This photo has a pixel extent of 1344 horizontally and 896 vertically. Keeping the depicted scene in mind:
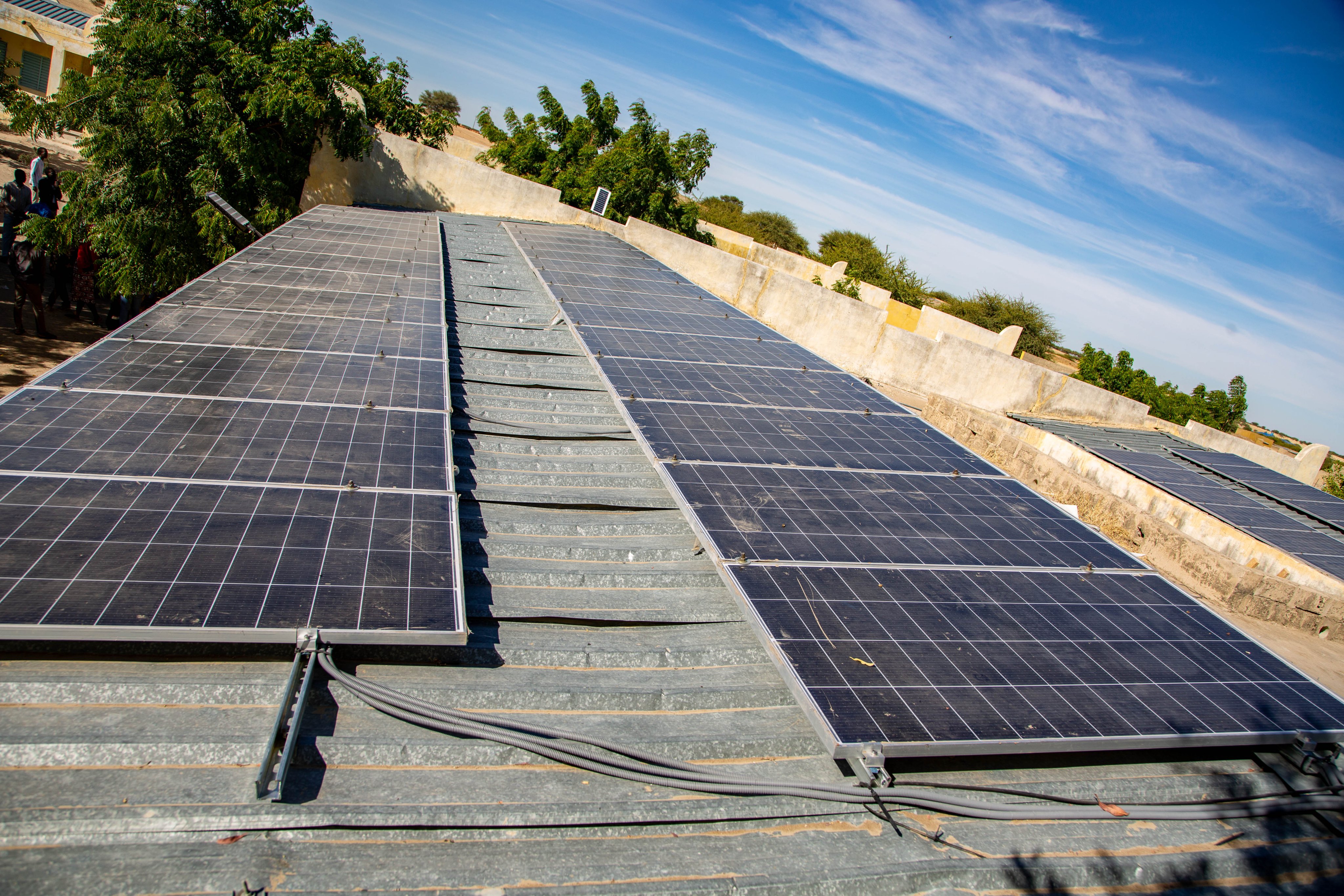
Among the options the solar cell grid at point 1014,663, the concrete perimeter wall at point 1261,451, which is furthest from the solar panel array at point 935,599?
the concrete perimeter wall at point 1261,451

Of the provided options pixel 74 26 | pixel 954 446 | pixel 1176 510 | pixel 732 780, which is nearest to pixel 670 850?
pixel 732 780

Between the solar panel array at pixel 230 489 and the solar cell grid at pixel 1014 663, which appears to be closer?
the solar panel array at pixel 230 489

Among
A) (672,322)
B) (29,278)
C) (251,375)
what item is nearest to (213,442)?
(251,375)

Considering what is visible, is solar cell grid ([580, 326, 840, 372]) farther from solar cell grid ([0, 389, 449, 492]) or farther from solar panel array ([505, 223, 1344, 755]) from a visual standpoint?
solar cell grid ([0, 389, 449, 492])

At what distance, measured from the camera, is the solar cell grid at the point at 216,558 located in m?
4.07

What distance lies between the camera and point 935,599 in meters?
5.68

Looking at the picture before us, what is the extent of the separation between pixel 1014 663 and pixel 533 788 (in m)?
3.42

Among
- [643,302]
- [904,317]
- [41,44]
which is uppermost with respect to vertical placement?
[904,317]

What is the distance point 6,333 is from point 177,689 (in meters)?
16.4

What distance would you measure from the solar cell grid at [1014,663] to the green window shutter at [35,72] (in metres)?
57.6

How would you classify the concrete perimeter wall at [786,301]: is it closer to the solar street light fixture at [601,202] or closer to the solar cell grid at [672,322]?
the solar street light fixture at [601,202]

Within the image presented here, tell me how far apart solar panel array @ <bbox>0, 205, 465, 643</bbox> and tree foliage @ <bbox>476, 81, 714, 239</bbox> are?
24694 mm

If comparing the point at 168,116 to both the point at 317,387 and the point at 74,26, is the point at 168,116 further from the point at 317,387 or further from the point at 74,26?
the point at 74,26

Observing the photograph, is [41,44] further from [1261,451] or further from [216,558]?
[1261,451]
